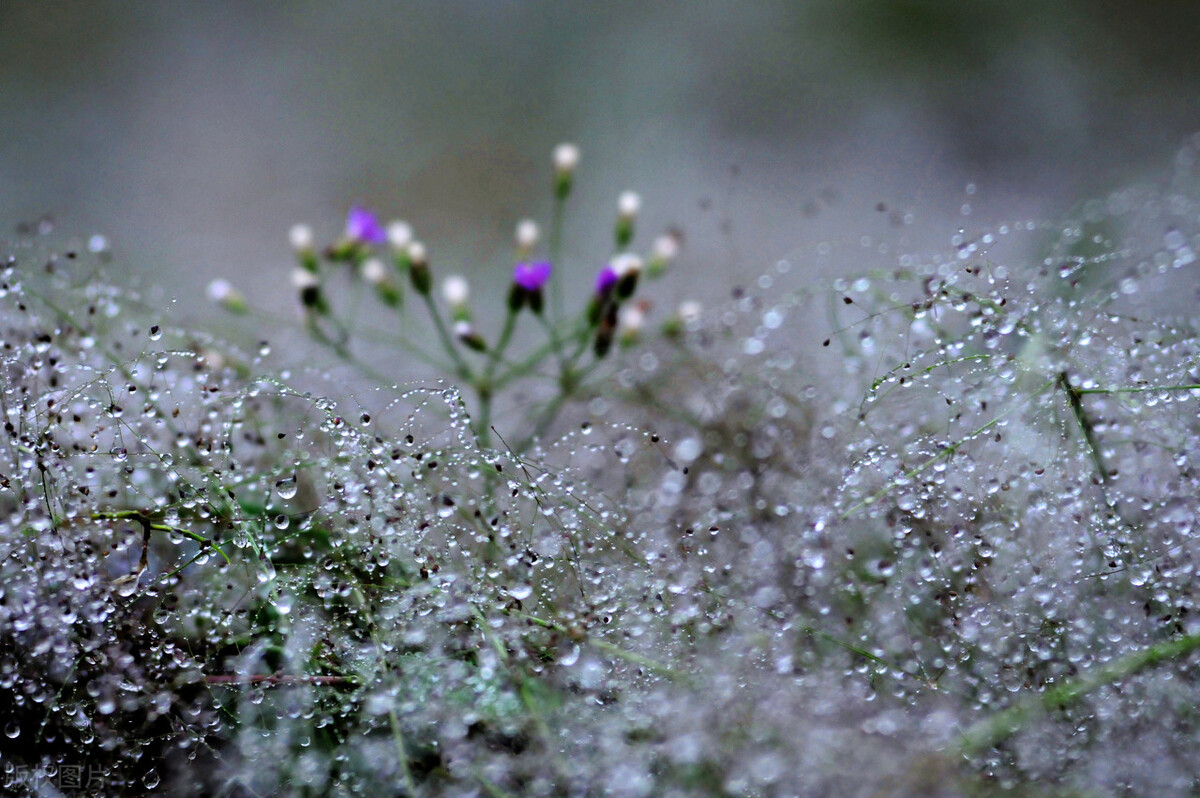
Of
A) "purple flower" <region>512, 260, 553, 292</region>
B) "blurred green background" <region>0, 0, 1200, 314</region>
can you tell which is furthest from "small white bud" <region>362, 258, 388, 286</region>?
"blurred green background" <region>0, 0, 1200, 314</region>

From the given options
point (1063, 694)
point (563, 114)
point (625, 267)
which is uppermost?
point (563, 114)

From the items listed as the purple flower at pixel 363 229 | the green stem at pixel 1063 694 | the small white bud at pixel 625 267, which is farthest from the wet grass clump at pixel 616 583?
the purple flower at pixel 363 229

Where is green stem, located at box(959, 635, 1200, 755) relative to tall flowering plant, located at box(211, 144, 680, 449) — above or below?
below

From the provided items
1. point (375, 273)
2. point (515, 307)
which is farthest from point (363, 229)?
point (515, 307)

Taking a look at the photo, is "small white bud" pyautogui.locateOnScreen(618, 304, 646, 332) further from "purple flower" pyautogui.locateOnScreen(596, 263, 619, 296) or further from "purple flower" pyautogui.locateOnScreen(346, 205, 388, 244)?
"purple flower" pyautogui.locateOnScreen(346, 205, 388, 244)

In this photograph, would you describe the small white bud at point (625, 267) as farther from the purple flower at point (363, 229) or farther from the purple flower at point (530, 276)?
the purple flower at point (363, 229)

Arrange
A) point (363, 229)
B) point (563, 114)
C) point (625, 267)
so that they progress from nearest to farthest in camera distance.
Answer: point (625, 267) < point (363, 229) < point (563, 114)

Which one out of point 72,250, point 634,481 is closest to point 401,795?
point 634,481

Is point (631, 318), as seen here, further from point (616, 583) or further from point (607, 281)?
point (616, 583)

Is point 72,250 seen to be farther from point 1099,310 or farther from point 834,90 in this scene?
point 834,90

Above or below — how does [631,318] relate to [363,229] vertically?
below
